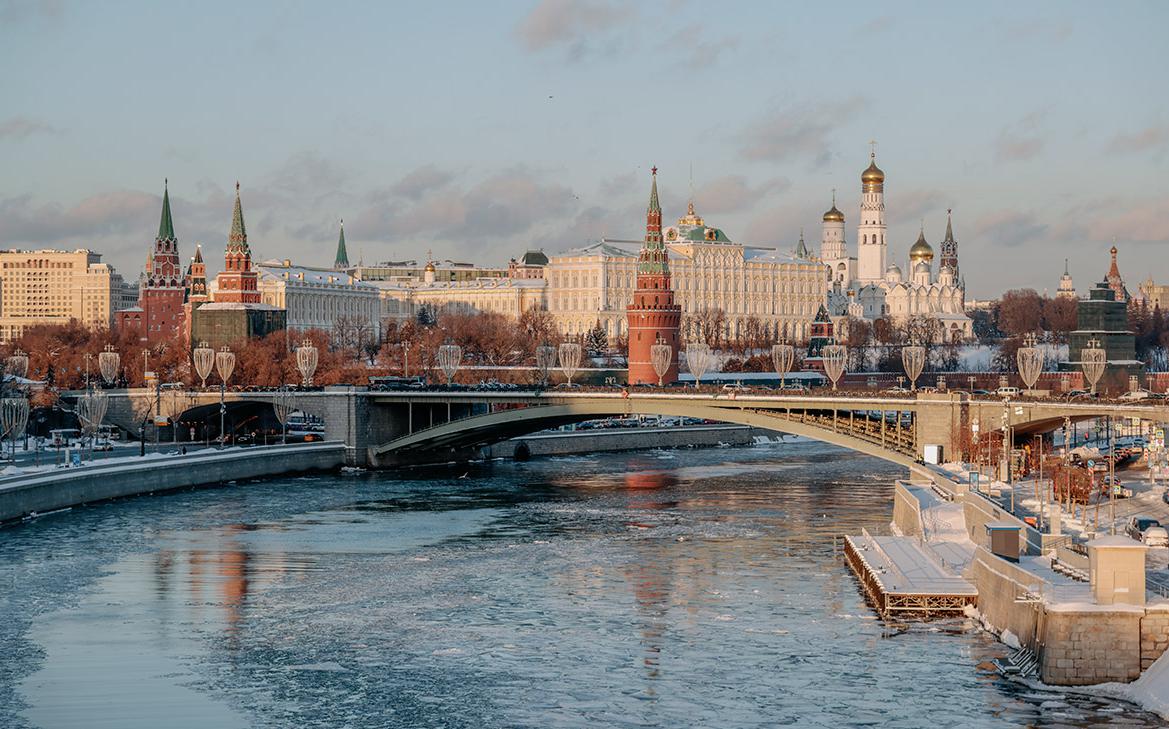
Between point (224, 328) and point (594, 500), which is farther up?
point (224, 328)

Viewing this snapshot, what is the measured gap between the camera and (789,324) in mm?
164375

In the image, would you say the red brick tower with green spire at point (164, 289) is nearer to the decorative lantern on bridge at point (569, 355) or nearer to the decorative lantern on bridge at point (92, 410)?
the decorative lantern on bridge at point (569, 355)

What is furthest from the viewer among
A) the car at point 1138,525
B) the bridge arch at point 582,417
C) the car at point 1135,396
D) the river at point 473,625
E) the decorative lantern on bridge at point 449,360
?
the decorative lantern on bridge at point 449,360

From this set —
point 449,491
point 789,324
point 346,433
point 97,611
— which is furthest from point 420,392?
point 789,324

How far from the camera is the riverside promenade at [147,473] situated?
47.0 metres

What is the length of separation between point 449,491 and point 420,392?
33.1 feet

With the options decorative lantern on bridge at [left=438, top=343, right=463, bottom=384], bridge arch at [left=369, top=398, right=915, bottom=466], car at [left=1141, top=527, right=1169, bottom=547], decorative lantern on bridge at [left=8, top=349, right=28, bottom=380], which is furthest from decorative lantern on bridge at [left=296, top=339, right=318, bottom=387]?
car at [left=1141, top=527, right=1169, bottom=547]

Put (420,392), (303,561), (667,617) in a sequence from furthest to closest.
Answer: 1. (420,392)
2. (303,561)
3. (667,617)

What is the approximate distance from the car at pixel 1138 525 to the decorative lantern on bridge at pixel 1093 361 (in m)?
36.7

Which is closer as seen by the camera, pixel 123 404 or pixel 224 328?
pixel 123 404

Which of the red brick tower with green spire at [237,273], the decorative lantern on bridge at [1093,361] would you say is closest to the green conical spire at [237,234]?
the red brick tower with green spire at [237,273]

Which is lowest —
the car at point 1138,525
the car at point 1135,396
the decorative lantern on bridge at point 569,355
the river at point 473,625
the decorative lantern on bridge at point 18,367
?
the river at point 473,625

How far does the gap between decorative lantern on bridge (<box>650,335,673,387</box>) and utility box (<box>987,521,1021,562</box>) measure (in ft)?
198

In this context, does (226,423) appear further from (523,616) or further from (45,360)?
(523,616)
